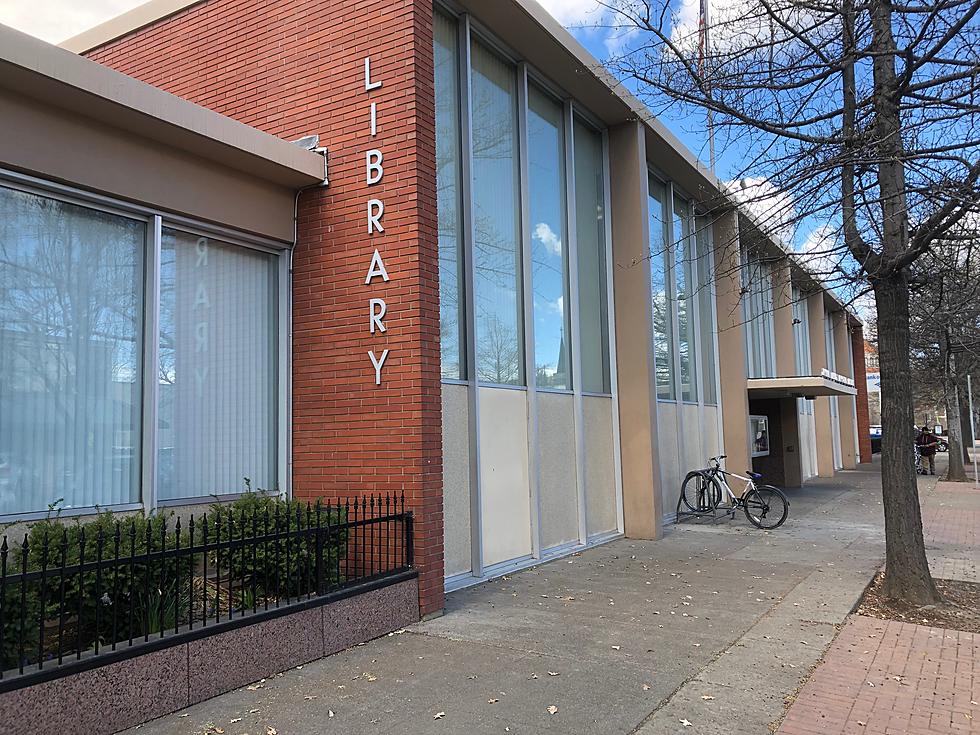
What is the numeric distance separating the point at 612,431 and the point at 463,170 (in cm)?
518

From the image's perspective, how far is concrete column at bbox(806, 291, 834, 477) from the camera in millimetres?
27984

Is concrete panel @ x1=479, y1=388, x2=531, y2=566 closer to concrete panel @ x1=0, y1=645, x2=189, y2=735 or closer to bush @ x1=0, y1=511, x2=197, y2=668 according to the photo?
bush @ x1=0, y1=511, x2=197, y2=668

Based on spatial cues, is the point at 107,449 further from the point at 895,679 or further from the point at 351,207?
the point at 895,679

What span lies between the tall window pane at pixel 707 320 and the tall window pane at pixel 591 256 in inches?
185

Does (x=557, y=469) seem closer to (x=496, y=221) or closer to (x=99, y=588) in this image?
(x=496, y=221)

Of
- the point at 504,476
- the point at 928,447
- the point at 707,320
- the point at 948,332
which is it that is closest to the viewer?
the point at 504,476

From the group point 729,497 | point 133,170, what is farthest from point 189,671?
point 729,497

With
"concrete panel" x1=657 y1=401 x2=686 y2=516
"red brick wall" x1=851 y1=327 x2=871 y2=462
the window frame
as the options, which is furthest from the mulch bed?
"red brick wall" x1=851 y1=327 x2=871 y2=462

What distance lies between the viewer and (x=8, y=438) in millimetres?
5965

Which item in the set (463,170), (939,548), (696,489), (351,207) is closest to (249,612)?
(351,207)

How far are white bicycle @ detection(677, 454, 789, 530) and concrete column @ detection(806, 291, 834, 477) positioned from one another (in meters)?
14.0

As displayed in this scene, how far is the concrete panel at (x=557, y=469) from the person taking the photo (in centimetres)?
1051

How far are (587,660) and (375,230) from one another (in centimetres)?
437

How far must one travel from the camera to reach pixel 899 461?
27.1 ft
